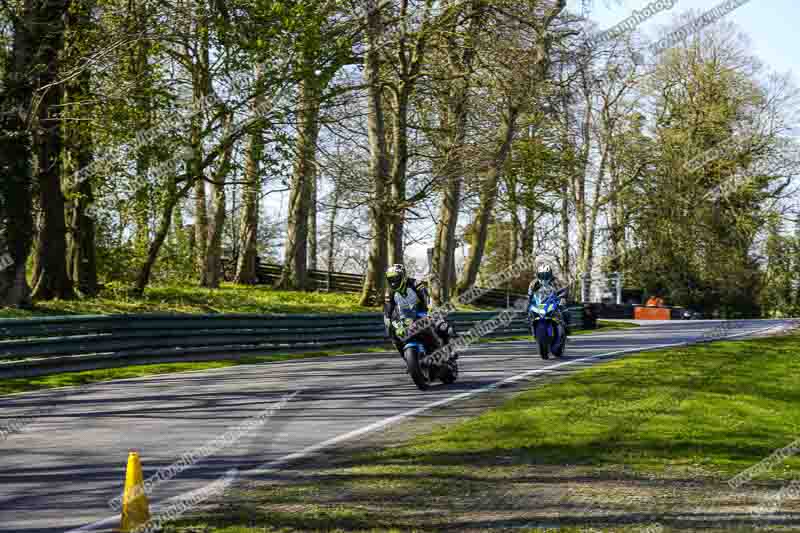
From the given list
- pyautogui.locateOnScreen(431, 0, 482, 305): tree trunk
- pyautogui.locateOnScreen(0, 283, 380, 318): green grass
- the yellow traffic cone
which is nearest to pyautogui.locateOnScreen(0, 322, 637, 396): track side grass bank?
pyautogui.locateOnScreen(0, 283, 380, 318): green grass

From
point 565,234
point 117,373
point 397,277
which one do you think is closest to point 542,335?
point 397,277

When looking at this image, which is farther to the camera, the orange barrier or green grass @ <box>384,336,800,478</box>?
the orange barrier

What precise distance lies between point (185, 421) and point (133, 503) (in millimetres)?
4961

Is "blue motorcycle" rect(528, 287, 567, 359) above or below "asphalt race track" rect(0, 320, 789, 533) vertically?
above

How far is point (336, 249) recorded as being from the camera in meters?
77.6

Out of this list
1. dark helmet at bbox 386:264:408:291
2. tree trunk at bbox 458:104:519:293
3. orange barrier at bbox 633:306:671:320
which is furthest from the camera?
orange barrier at bbox 633:306:671:320

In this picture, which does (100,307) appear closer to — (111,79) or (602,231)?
(111,79)

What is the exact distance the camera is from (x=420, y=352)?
12953mm

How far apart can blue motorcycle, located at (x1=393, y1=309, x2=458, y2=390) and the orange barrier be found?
34325 millimetres

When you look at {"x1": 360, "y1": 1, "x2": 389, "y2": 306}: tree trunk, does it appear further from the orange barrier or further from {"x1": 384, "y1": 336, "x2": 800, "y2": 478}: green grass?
the orange barrier

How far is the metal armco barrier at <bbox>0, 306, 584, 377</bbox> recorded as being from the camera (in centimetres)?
1508

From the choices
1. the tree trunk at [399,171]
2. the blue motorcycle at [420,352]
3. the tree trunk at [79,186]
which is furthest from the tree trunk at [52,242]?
the blue motorcycle at [420,352]

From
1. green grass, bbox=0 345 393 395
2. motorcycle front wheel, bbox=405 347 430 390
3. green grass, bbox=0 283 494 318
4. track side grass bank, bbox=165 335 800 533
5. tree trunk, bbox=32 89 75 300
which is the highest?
tree trunk, bbox=32 89 75 300

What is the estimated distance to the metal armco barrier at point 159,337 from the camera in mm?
15078
